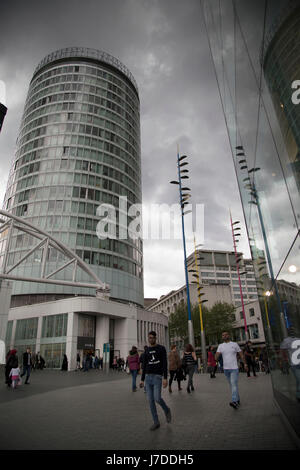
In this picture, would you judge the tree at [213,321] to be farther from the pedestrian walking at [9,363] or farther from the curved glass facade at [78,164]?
the pedestrian walking at [9,363]

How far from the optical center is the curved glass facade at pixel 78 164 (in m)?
48.1

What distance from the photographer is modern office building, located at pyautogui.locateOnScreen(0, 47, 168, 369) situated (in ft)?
127

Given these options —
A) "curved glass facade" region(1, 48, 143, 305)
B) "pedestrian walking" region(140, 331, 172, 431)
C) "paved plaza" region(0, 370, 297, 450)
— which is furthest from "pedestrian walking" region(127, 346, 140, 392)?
"curved glass facade" region(1, 48, 143, 305)

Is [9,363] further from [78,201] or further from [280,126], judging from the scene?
[78,201]

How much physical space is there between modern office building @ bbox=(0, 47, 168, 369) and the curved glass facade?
18 centimetres

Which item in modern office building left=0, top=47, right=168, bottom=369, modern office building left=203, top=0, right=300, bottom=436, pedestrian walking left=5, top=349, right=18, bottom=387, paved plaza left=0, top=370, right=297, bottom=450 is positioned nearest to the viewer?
modern office building left=203, top=0, right=300, bottom=436

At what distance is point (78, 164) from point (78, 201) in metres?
7.80

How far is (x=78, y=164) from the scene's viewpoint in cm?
5316

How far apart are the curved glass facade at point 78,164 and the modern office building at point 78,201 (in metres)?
0.18

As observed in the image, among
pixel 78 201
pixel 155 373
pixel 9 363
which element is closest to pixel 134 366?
pixel 9 363

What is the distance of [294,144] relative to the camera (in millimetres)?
2928

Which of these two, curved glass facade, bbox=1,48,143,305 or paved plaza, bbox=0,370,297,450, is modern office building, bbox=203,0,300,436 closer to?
paved plaza, bbox=0,370,297,450
